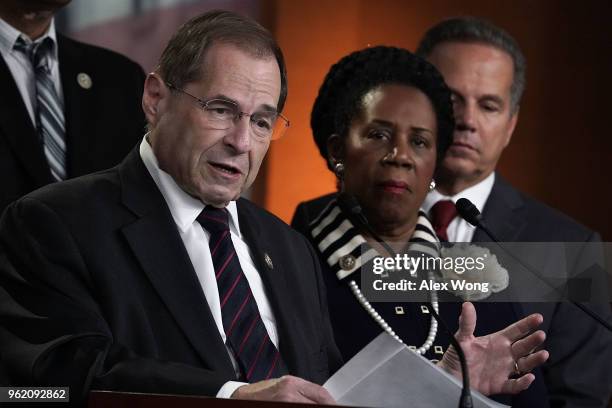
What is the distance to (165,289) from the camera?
2186 millimetres

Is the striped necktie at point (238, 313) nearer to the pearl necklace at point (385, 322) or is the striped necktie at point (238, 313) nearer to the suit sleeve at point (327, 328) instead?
the suit sleeve at point (327, 328)

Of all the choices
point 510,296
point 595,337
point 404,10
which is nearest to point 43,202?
point 510,296

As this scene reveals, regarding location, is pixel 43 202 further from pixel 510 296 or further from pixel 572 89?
pixel 572 89

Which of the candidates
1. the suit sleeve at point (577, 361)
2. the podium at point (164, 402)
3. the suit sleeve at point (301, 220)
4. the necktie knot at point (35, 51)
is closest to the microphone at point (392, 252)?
the suit sleeve at point (301, 220)

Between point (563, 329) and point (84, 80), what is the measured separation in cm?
148

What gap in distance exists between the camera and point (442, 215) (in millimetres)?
3359

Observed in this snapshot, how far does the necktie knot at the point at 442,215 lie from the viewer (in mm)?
3338

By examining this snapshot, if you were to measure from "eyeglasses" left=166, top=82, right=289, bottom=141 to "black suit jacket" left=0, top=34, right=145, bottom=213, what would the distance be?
56 centimetres

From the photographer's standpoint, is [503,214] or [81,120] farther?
[503,214]

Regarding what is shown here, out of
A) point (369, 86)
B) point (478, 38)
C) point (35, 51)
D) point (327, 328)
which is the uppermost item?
point (478, 38)

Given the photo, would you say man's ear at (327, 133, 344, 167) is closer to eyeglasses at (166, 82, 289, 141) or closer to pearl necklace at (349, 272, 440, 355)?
pearl necklace at (349, 272, 440, 355)

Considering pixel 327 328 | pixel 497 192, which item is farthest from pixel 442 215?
pixel 327 328

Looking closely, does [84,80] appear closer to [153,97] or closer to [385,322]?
[153,97]

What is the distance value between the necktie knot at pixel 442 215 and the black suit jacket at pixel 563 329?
91 mm
